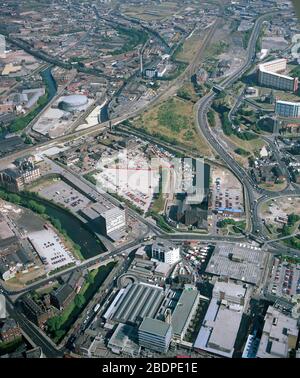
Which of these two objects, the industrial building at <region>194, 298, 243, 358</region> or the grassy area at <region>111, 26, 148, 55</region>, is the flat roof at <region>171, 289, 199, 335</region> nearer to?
the industrial building at <region>194, 298, 243, 358</region>

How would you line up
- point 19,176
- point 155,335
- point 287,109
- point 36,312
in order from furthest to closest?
point 287,109, point 19,176, point 36,312, point 155,335

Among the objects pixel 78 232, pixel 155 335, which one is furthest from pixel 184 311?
pixel 78 232

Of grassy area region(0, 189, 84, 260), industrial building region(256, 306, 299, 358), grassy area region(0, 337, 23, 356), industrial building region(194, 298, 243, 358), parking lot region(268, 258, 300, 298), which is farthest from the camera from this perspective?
grassy area region(0, 189, 84, 260)

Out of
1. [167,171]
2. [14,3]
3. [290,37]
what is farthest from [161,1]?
[167,171]

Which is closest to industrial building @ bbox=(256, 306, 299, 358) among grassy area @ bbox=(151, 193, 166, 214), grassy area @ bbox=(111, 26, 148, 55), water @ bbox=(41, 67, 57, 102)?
grassy area @ bbox=(151, 193, 166, 214)

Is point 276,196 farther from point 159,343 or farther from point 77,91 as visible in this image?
point 77,91

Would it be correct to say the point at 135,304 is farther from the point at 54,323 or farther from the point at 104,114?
the point at 104,114
